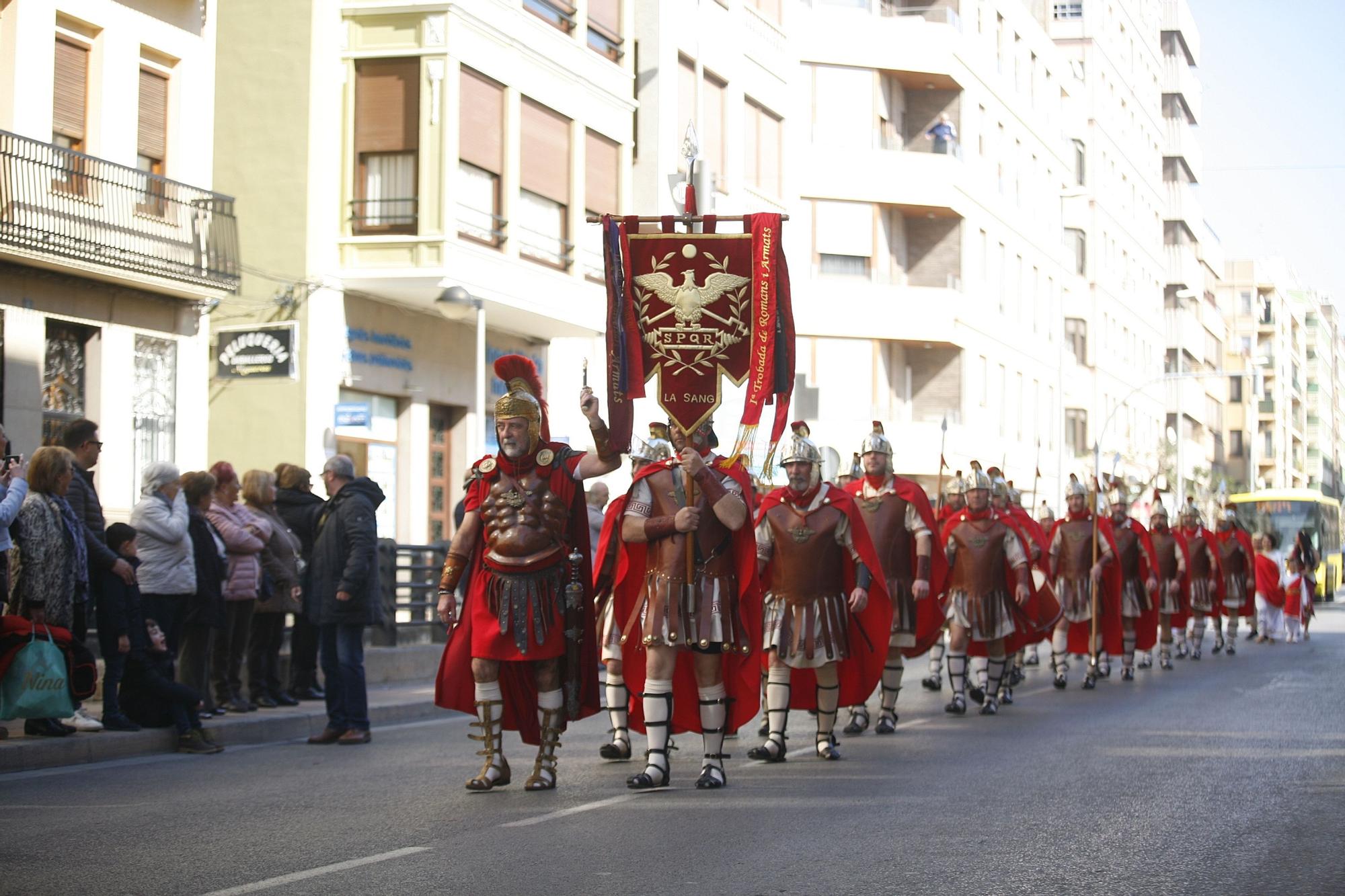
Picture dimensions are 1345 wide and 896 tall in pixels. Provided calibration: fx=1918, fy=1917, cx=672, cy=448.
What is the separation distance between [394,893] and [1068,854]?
2.87 meters

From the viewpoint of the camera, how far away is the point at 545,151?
29.4m

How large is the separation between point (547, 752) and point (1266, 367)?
399 feet

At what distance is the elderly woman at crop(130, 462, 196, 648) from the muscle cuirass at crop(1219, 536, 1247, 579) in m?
18.9

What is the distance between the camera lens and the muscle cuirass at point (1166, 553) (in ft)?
81.3

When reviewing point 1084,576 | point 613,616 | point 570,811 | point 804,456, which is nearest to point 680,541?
point 570,811

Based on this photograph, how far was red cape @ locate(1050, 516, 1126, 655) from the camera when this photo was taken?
2106 cm

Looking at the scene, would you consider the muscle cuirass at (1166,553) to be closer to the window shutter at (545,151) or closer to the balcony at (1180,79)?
the window shutter at (545,151)

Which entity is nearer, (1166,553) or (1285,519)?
(1166,553)

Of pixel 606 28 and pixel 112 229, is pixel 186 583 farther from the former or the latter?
pixel 606 28

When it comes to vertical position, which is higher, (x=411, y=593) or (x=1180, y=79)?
(x=1180, y=79)

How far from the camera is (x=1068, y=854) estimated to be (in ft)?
26.5

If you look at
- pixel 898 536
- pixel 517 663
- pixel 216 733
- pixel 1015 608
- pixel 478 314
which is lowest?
pixel 216 733

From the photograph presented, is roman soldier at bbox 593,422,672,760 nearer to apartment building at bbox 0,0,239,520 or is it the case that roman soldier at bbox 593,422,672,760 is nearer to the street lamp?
the street lamp

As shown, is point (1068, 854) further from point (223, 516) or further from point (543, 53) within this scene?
point (543, 53)
